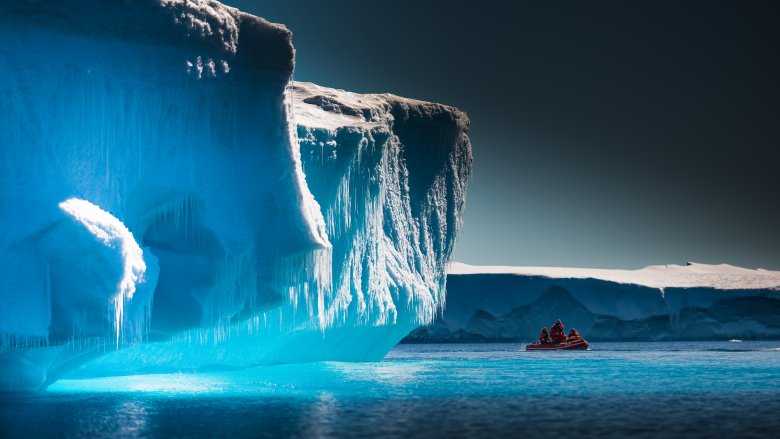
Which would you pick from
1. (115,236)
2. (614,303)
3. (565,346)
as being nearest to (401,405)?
(115,236)

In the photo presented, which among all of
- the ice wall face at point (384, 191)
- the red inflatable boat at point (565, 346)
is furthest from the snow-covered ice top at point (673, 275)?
the ice wall face at point (384, 191)

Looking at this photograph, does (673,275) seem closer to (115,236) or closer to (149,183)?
(149,183)

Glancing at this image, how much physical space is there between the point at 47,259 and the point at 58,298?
A: 0.54m

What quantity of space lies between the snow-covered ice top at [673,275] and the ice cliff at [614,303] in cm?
5

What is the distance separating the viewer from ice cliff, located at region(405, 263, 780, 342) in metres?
47.2

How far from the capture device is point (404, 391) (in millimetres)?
16125

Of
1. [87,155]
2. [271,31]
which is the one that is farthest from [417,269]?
[87,155]

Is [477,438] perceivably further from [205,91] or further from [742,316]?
[742,316]

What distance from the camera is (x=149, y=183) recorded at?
46.3 ft

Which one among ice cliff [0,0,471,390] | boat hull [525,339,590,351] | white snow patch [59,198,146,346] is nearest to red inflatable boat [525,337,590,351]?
boat hull [525,339,590,351]

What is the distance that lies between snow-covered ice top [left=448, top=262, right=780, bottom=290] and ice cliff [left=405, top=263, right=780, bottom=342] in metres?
0.05

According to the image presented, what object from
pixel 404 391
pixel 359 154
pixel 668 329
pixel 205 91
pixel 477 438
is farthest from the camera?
pixel 668 329

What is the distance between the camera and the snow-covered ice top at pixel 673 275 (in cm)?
4747

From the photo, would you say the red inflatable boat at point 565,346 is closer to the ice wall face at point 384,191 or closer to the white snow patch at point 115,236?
the ice wall face at point 384,191
